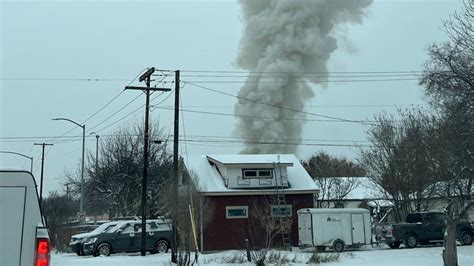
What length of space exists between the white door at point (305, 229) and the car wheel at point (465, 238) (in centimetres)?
897

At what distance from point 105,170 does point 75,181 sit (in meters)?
10.9

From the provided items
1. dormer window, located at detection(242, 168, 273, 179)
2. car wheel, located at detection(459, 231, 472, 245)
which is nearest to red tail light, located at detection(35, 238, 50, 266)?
dormer window, located at detection(242, 168, 273, 179)

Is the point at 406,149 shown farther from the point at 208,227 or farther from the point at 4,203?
the point at 4,203

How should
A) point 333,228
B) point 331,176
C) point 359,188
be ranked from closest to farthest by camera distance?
1. point 333,228
2. point 331,176
3. point 359,188

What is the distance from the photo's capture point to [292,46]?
4806 cm

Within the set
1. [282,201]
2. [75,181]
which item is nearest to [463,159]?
[282,201]

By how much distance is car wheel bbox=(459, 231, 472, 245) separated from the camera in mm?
30141

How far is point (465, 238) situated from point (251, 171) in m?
12.4

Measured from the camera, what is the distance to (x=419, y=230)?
29047 millimetres

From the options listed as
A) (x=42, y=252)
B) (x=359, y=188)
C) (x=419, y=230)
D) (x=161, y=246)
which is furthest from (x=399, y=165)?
(x=42, y=252)

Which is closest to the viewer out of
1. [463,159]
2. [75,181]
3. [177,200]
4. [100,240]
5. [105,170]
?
[463,159]

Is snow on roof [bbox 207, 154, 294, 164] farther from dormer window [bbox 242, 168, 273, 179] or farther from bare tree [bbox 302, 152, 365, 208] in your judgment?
bare tree [bbox 302, 152, 365, 208]

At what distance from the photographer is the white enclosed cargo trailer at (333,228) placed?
2764 centimetres

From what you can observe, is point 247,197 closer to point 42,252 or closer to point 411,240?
point 411,240
